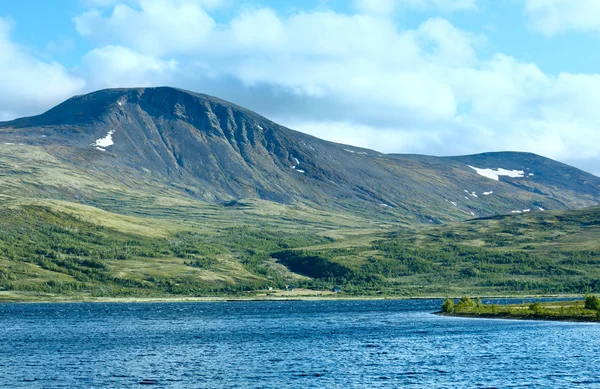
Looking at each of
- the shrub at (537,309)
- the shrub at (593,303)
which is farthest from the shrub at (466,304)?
the shrub at (593,303)

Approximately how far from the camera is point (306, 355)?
357 feet

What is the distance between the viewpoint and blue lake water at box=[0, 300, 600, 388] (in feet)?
276

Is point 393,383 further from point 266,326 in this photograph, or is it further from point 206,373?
point 266,326

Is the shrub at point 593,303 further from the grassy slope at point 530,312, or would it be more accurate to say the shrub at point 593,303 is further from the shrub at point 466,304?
the shrub at point 466,304

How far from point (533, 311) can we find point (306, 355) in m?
75.4

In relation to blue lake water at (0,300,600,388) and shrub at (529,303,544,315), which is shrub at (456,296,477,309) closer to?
shrub at (529,303,544,315)

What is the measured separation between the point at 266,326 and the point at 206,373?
7809cm

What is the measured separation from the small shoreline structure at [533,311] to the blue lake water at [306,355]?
6.95m

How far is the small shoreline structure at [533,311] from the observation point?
15538 centimetres

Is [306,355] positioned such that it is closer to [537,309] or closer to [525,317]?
[525,317]

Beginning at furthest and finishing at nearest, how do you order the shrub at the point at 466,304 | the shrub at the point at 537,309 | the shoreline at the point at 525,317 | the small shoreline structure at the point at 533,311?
the shrub at the point at 466,304 < the shrub at the point at 537,309 < the small shoreline structure at the point at 533,311 < the shoreline at the point at 525,317

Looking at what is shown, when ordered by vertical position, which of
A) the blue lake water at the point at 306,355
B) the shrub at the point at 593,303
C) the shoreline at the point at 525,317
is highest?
the shrub at the point at 593,303

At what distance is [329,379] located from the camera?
280 feet

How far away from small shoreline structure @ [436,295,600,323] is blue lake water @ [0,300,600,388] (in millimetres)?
6950
